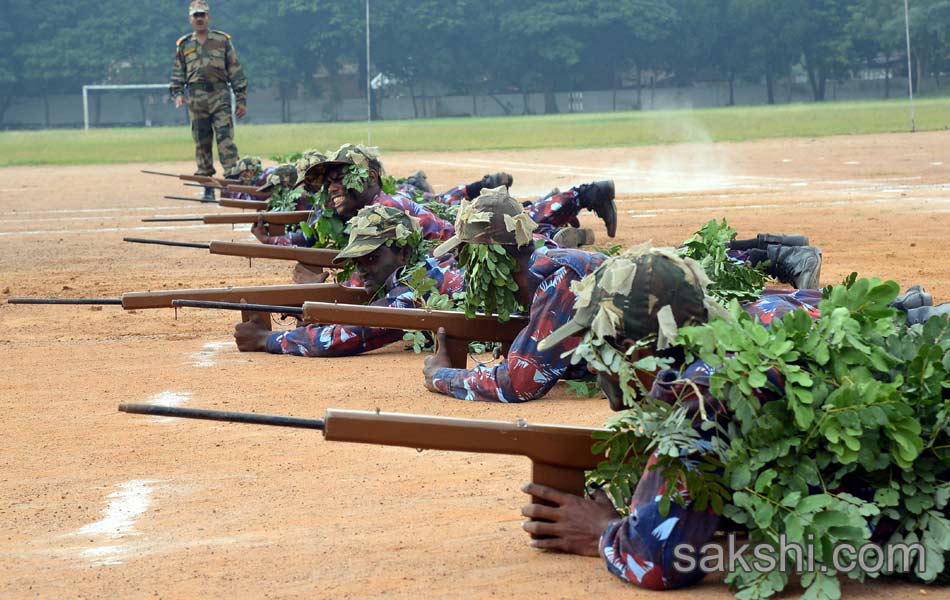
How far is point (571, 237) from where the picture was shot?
9133mm

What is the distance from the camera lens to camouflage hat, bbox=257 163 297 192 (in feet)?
44.6

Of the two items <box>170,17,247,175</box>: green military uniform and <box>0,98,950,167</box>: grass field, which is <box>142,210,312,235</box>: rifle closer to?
<box>170,17,247,175</box>: green military uniform

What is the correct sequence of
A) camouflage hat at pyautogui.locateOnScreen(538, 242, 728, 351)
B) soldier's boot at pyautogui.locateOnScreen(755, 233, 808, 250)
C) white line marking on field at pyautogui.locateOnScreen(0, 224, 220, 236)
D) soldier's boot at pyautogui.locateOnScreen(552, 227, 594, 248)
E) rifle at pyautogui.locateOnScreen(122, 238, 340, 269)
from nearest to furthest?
camouflage hat at pyautogui.locateOnScreen(538, 242, 728, 351) < soldier's boot at pyautogui.locateOnScreen(755, 233, 808, 250) < soldier's boot at pyautogui.locateOnScreen(552, 227, 594, 248) < rifle at pyautogui.locateOnScreen(122, 238, 340, 269) < white line marking on field at pyautogui.locateOnScreen(0, 224, 220, 236)

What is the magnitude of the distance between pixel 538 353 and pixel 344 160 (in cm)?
357

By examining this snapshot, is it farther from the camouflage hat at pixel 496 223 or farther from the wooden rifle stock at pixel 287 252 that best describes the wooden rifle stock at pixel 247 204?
the camouflage hat at pixel 496 223

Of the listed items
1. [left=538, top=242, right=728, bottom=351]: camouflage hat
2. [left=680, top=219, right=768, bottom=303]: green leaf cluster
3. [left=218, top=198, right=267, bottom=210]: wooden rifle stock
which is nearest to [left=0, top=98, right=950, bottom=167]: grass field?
[left=218, top=198, right=267, bottom=210]: wooden rifle stock

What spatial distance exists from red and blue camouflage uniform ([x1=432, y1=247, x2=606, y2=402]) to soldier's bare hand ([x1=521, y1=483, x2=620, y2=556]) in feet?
5.46

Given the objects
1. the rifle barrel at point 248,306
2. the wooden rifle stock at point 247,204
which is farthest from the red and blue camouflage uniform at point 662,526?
the wooden rifle stock at point 247,204

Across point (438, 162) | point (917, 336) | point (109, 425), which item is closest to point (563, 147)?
point (438, 162)

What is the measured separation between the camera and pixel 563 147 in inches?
1248

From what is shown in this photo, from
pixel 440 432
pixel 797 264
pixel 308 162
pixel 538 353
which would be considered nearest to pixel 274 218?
pixel 308 162

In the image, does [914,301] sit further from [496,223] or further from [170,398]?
[170,398]

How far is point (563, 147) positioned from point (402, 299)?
24295mm

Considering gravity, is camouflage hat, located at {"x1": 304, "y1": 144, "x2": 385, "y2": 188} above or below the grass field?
below
